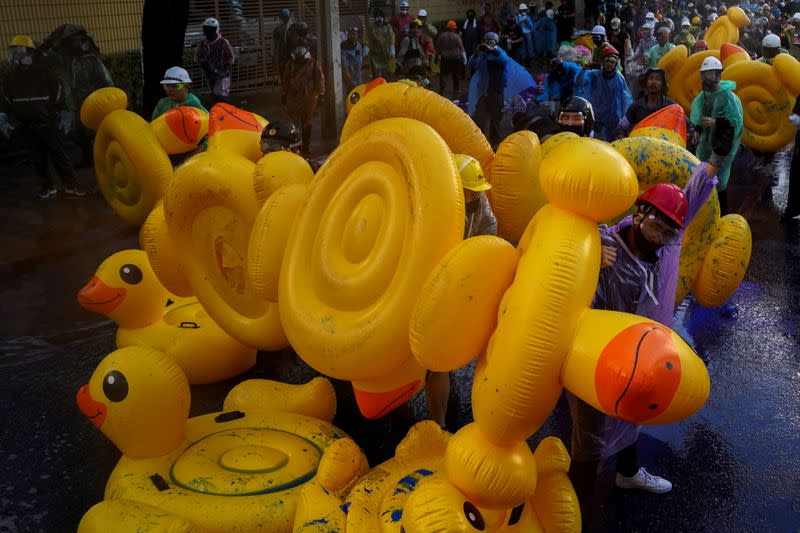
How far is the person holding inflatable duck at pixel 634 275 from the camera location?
3.57 metres

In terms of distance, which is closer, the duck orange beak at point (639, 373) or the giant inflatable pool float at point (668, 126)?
the duck orange beak at point (639, 373)

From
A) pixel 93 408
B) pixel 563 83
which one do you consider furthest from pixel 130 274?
pixel 563 83

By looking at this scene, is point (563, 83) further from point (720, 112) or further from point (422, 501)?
point (422, 501)

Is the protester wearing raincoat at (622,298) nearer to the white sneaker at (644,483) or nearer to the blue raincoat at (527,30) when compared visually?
the white sneaker at (644,483)

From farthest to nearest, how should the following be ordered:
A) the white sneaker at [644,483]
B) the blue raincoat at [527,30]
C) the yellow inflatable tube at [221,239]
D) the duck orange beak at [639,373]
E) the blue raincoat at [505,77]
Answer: the blue raincoat at [527,30] → the blue raincoat at [505,77] → the yellow inflatable tube at [221,239] → the white sneaker at [644,483] → the duck orange beak at [639,373]

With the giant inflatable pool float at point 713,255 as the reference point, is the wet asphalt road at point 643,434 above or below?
below

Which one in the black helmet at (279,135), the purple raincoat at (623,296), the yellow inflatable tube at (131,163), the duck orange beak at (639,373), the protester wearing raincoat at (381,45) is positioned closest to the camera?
the duck orange beak at (639,373)

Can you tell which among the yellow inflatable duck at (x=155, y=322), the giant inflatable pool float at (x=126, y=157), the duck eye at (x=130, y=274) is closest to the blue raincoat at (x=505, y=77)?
the giant inflatable pool float at (x=126, y=157)

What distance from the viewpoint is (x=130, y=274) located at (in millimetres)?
5445

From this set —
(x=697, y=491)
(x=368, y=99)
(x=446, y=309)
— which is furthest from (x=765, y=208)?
(x=446, y=309)

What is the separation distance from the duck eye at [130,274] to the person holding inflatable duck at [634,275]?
3.12 metres

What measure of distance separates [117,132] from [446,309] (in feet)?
17.3

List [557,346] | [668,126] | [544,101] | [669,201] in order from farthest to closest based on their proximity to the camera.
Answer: [544,101], [668,126], [669,201], [557,346]

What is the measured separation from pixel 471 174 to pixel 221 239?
1.96m
